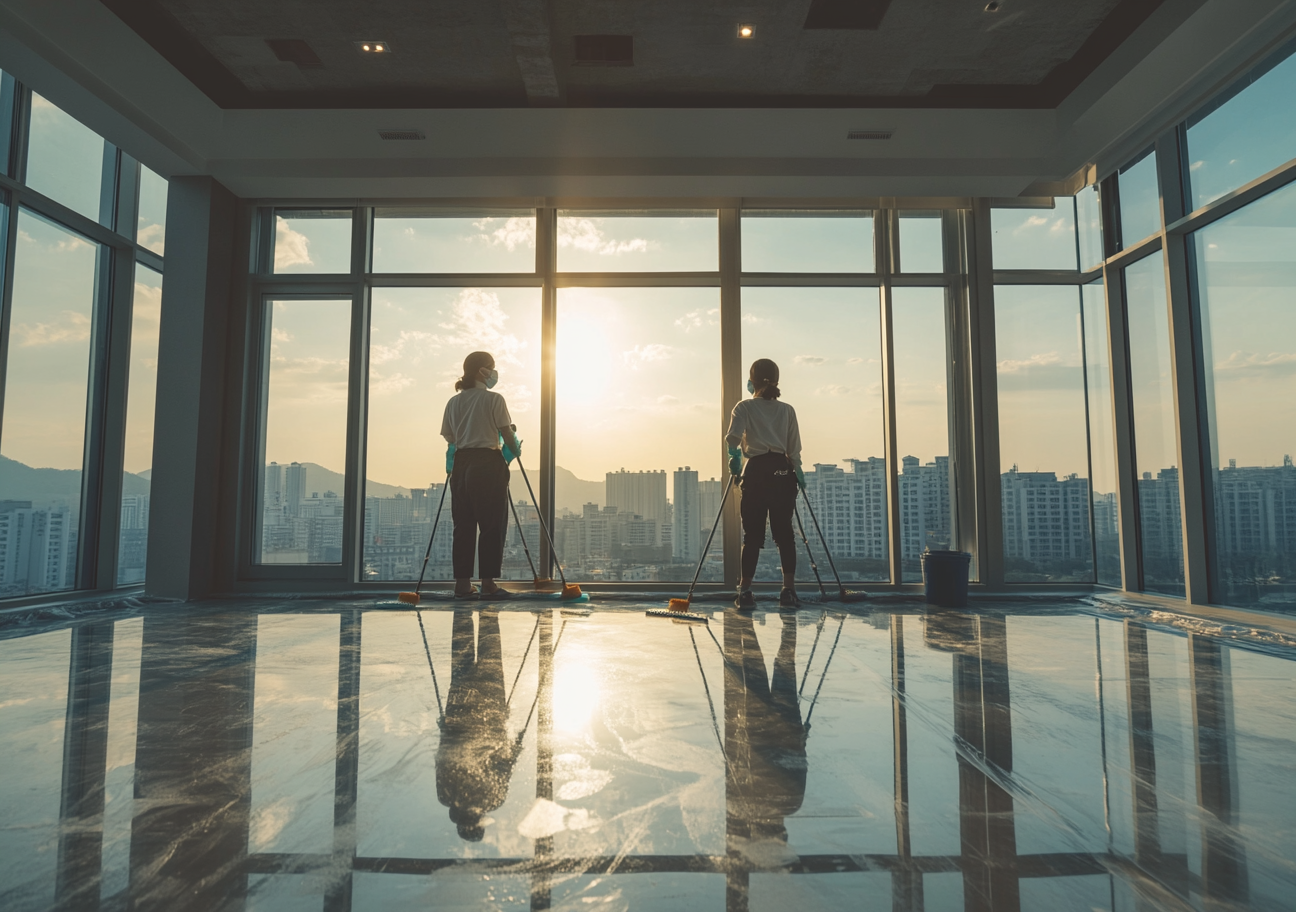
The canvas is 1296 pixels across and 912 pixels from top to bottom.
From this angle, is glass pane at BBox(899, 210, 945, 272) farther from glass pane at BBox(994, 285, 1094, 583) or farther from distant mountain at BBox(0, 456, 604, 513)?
distant mountain at BBox(0, 456, 604, 513)

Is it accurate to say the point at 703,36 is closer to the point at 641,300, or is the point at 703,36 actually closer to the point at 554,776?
the point at 641,300

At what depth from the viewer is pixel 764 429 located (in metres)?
4.71

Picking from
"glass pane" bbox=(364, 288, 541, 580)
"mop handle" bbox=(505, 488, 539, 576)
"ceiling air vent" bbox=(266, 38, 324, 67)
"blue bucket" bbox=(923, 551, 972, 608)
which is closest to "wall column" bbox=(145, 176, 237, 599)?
"glass pane" bbox=(364, 288, 541, 580)

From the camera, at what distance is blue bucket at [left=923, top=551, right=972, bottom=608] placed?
5.02m

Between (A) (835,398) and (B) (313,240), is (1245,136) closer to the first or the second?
(A) (835,398)

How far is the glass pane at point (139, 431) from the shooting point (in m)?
5.45

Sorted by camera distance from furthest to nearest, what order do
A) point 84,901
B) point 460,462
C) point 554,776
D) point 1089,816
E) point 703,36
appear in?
point 460,462, point 703,36, point 554,776, point 1089,816, point 84,901

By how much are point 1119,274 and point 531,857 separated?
6114 mm

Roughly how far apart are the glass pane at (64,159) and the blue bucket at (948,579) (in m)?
6.40

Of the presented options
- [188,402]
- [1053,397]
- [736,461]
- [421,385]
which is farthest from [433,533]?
[1053,397]

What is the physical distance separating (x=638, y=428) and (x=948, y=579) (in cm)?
256

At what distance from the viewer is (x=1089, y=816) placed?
136cm

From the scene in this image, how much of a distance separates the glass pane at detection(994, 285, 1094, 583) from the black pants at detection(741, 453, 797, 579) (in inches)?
84.5

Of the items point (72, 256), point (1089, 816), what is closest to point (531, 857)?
point (1089, 816)
